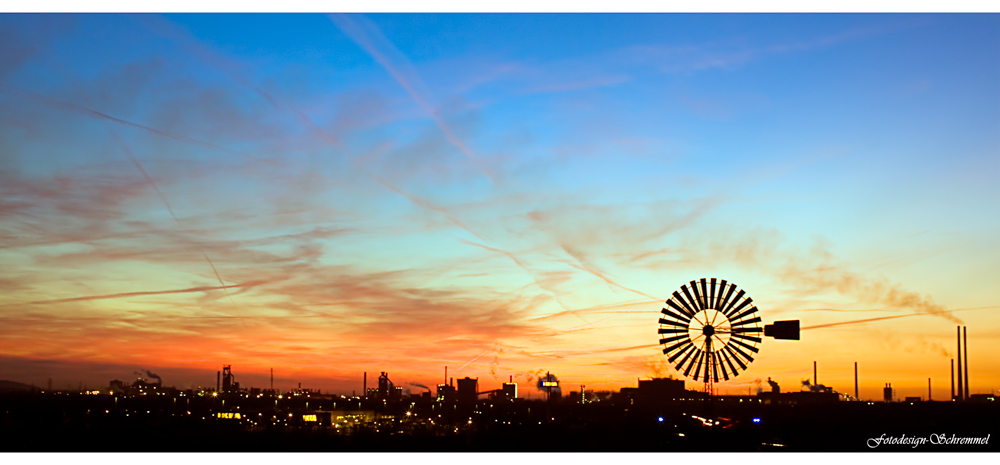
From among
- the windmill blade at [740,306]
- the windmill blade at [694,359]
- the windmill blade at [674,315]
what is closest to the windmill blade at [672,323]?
the windmill blade at [674,315]

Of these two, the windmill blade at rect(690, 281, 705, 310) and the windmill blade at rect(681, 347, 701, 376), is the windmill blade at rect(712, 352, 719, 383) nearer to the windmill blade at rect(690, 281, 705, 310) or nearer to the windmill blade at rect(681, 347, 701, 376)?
the windmill blade at rect(681, 347, 701, 376)

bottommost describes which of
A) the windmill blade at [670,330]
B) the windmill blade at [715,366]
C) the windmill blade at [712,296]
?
the windmill blade at [715,366]

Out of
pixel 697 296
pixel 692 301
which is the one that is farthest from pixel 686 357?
pixel 697 296

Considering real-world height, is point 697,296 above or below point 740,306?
above

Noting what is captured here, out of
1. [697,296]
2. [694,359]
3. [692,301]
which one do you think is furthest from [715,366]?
[697,296]

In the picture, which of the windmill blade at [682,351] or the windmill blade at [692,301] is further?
the windmill blade at [682,351]

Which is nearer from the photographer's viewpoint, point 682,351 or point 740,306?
point 740,306

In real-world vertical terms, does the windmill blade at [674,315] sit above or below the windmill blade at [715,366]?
above

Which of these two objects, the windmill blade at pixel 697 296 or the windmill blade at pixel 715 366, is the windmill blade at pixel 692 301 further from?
the windmill blade at pixel 715 366

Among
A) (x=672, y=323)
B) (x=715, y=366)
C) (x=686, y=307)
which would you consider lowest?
(x=715, y=366)

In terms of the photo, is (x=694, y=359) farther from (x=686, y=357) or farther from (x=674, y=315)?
(x=674, y=315)

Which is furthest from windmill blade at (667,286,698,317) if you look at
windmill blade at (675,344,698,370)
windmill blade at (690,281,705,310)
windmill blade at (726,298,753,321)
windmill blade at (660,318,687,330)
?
windmill blade at (675,344,698,370)
